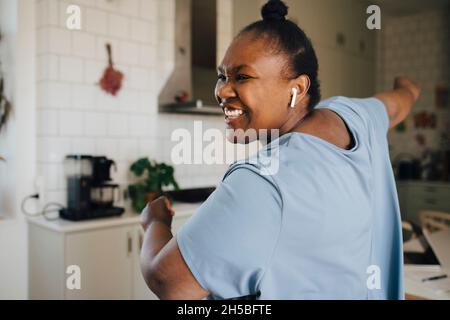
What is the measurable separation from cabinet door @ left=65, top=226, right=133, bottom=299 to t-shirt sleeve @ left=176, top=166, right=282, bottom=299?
1098 millimetres

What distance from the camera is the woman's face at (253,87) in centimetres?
54

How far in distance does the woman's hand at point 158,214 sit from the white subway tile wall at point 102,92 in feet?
2.74

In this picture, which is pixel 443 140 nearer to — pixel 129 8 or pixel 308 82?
pixel 129 8

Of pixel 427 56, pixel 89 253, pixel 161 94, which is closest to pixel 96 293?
pixel 89 253

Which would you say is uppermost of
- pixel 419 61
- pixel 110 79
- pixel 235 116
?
pixel 419 61

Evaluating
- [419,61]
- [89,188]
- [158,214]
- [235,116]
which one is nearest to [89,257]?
[89,188]

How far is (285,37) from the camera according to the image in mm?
547

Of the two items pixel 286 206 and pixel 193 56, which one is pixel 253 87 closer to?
pixel 286 206

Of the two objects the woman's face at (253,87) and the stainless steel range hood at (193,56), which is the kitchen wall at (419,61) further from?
the woman's face at (253,87)

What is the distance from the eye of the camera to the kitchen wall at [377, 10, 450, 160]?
329cm

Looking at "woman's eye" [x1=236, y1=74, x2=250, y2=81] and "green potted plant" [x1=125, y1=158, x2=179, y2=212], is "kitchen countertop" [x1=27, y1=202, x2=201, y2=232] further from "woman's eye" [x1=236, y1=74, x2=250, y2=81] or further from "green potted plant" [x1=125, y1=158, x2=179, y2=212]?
"woman's eye" [x1=236, y1=74, x2=250, y2=81]


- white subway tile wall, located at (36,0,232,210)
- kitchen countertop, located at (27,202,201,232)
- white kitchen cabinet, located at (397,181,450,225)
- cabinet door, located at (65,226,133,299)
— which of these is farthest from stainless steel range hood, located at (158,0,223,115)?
white kitchen cabinet, located at (397,181,450,225)

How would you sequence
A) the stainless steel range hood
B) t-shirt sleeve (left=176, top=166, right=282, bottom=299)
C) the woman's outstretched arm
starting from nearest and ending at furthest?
t-shirt sleeve (left=176, top=166, right=282, bottom=299), the woman's outstretched arm, the stainless steel range hood

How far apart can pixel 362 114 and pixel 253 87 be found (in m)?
0.21
